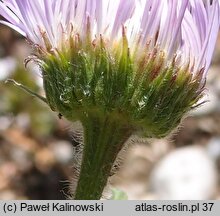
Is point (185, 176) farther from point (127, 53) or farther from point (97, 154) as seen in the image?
point (127, 53)

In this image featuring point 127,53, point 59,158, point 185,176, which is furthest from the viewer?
point 59,158

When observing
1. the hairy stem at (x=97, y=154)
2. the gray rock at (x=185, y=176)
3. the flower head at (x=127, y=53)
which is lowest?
the hairy stem at (x=97, y=154)

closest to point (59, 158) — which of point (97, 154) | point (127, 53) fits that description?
point (97, 154)

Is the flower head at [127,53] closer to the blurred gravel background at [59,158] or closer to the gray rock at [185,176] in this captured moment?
the blurred gravel background at [59,158]

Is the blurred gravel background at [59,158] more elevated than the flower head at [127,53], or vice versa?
the blurred gravel background at [59,158]

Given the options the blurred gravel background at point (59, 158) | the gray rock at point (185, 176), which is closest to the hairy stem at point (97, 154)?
the blurred gravel background at point (59, 158)

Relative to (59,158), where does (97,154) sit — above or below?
below

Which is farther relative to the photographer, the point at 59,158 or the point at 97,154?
the point at 59,158
